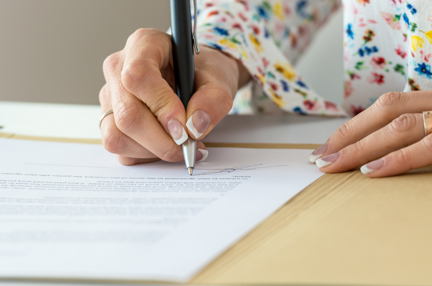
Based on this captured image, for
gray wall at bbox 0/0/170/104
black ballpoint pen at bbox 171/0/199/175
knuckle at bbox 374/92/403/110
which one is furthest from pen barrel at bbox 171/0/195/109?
gray wall at bbox 0/0/170/104

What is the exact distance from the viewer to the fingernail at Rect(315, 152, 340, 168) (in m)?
0.44

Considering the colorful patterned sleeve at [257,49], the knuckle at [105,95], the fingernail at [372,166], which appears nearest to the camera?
the fingernail at [372,166]

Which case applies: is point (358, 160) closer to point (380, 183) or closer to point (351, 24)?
point (380, 183)

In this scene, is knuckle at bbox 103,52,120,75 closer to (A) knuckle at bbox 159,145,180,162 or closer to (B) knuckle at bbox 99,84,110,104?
(B) knuckle at bbox 99,84,110,104

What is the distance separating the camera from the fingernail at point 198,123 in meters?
0.44

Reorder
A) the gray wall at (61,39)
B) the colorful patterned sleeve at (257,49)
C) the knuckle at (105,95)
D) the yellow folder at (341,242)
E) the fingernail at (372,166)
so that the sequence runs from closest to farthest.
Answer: the yellow folder at (341,242)
the fingernail at (372,166)
the knuckle at (105,95)
the colorful patterned sleeve at (257,49)
the gray wall at (61,39)

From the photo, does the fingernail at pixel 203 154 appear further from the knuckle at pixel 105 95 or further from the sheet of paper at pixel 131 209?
the knuckle at pixel 105 95

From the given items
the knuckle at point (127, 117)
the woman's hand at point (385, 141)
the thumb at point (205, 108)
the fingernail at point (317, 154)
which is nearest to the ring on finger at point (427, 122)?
the woman's hand at point (385, 141)

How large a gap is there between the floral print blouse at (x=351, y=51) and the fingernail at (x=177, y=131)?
224 mm

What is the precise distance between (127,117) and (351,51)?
1.34 feet

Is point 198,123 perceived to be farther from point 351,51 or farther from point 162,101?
point 351,51

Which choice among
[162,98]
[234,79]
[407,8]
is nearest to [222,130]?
[234,79]

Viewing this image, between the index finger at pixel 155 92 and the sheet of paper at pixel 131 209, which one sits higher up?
the index finger at pixel 155 92

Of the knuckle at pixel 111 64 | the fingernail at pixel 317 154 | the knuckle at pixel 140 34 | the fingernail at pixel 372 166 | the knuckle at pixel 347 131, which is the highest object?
the knuckle at pixel 140 34
